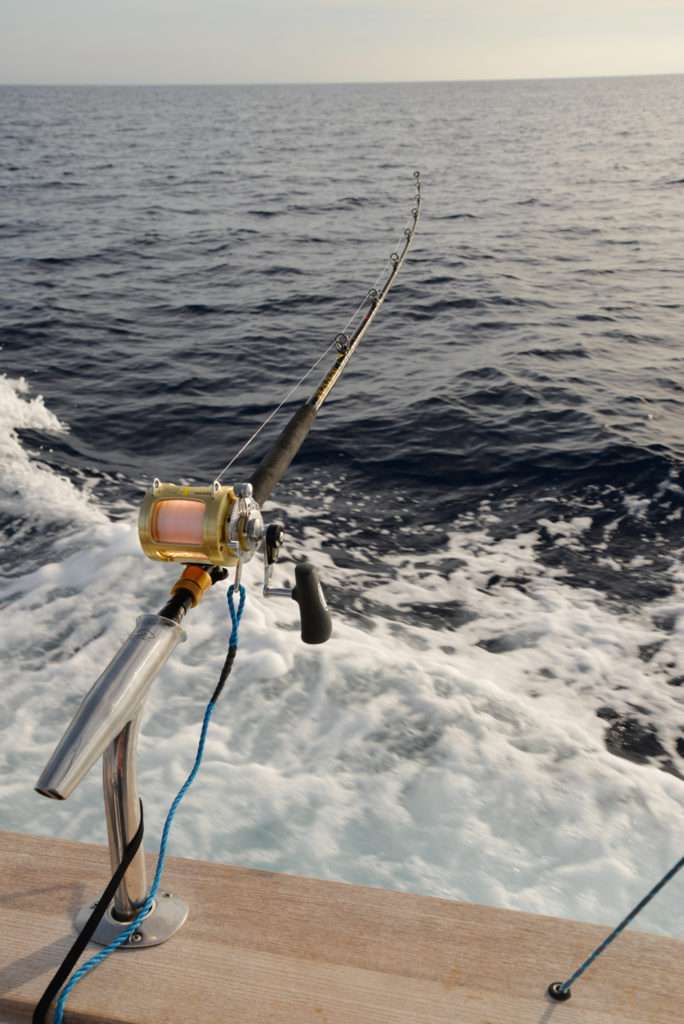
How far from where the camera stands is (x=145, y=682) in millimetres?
1131

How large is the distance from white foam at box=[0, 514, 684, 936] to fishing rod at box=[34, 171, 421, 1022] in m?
1.00

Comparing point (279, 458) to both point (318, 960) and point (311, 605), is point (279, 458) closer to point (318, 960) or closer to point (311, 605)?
point (311, 605)

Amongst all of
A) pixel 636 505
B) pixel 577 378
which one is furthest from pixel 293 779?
pixel 577 378

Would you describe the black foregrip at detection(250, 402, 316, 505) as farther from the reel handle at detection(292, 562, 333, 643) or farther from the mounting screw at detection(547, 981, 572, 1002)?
the mounting screw at detection(547, 981, 572, 1002)

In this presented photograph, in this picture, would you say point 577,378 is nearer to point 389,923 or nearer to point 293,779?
point 293,779

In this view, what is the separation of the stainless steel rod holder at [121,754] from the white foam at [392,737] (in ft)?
3.21

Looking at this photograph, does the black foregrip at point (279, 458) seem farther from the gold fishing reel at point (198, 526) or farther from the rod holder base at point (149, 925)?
the rod holder base at point (149, 925)

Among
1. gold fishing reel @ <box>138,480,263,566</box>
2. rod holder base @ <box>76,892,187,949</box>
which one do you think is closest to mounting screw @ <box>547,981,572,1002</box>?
rod holder base @ <box>76,892,187,949</box>

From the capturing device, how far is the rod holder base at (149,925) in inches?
55.9

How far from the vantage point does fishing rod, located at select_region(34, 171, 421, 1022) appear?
1.08 meters

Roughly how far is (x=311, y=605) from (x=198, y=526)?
0.75 feet

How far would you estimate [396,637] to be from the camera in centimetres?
373

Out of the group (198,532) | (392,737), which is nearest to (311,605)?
(198,532)

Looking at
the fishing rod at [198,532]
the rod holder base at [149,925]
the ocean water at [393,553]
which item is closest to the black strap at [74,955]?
the rod holder base at [149,925]
